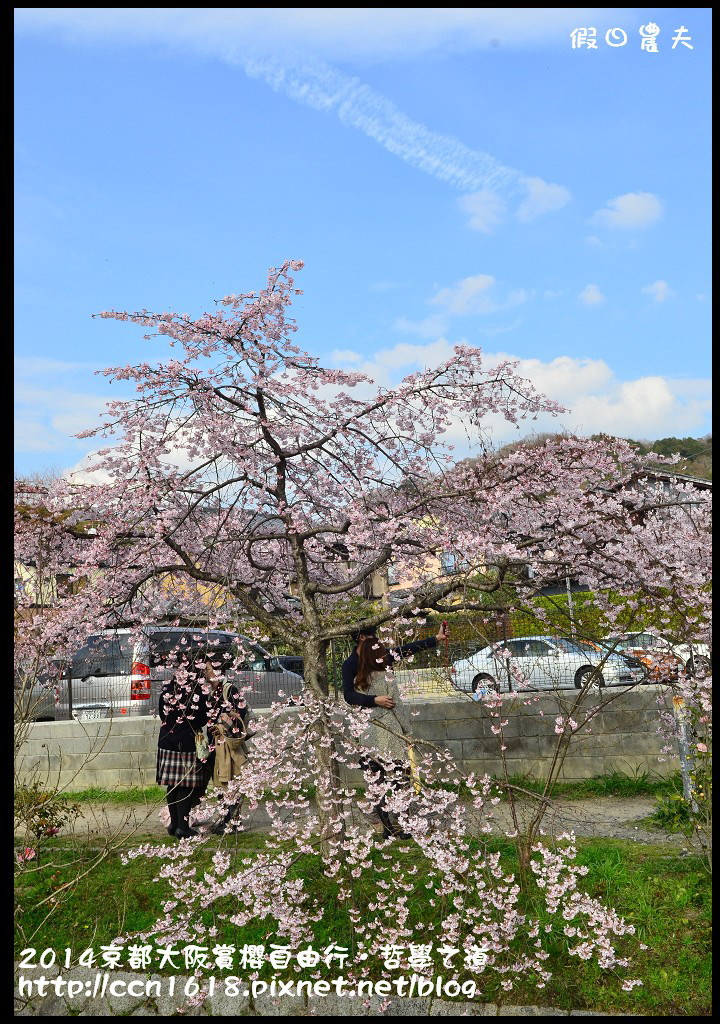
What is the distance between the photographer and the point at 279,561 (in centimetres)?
884

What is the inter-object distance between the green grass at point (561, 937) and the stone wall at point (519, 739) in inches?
82.3

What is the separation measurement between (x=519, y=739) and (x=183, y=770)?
422 cm

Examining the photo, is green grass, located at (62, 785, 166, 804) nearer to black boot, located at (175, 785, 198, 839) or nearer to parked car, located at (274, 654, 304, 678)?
black boot, located at (175, 785, 198, 839)

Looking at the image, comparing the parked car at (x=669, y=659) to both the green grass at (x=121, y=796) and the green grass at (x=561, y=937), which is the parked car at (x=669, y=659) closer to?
the green grass at (x=561, y=937)

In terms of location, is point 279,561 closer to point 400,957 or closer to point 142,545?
point 142,545

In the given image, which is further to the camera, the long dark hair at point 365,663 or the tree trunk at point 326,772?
the long dark hair at point 365,663

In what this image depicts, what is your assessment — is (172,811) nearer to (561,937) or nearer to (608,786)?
(561,937)

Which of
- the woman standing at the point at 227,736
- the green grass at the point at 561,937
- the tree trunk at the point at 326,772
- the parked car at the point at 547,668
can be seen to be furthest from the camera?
the parked car at the point at 547,668

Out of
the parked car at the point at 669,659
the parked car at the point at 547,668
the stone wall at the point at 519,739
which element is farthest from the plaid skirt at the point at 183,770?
the parked car at the point at 669,659

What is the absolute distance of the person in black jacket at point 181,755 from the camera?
25.1 feet

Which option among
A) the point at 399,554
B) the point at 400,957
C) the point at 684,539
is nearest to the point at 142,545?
the point at 399,554

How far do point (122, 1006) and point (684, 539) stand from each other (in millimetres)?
5567

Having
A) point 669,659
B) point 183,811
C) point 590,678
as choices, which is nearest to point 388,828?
point 590,678

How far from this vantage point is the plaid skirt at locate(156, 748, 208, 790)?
7.65 metres
